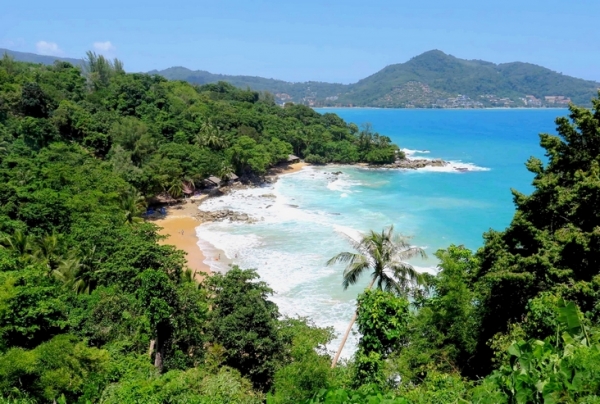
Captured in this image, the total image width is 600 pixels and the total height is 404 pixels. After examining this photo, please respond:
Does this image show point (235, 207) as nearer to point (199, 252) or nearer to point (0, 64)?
point (199, 252)

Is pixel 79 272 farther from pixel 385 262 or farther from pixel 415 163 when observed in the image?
pixel 415 163

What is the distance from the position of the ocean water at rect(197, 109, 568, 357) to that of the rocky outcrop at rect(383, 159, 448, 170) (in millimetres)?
2070

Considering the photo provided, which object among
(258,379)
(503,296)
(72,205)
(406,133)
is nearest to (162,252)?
→ (258,379)

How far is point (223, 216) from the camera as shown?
3253 cm

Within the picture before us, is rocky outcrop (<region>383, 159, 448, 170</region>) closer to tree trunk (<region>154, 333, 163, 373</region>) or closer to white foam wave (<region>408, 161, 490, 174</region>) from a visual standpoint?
white foam wave (<region>408, 161, 490, 174</region>)

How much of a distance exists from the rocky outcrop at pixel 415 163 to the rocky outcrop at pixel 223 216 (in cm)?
3000

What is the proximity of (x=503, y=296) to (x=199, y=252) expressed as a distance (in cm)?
1927

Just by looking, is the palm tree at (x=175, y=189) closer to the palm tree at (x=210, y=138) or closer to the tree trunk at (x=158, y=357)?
the palm tree at (x=210, y=138)

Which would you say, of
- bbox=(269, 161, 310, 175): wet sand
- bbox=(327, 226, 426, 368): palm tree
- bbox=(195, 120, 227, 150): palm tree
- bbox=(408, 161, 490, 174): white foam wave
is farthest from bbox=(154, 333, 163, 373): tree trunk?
bbox=(408, 161, 490, 174): white foam wave

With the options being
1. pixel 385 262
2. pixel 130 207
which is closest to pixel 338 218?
pixel 130 207

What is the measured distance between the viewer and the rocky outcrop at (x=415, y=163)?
56.7 m

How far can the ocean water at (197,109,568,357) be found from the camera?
21703 mm

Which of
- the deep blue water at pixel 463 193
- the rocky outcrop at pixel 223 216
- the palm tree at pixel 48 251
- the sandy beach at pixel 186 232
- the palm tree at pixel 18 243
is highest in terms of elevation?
the palm tree at pixel 18 243

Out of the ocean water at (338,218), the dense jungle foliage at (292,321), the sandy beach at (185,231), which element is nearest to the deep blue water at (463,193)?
the ocean water at (338,218)
